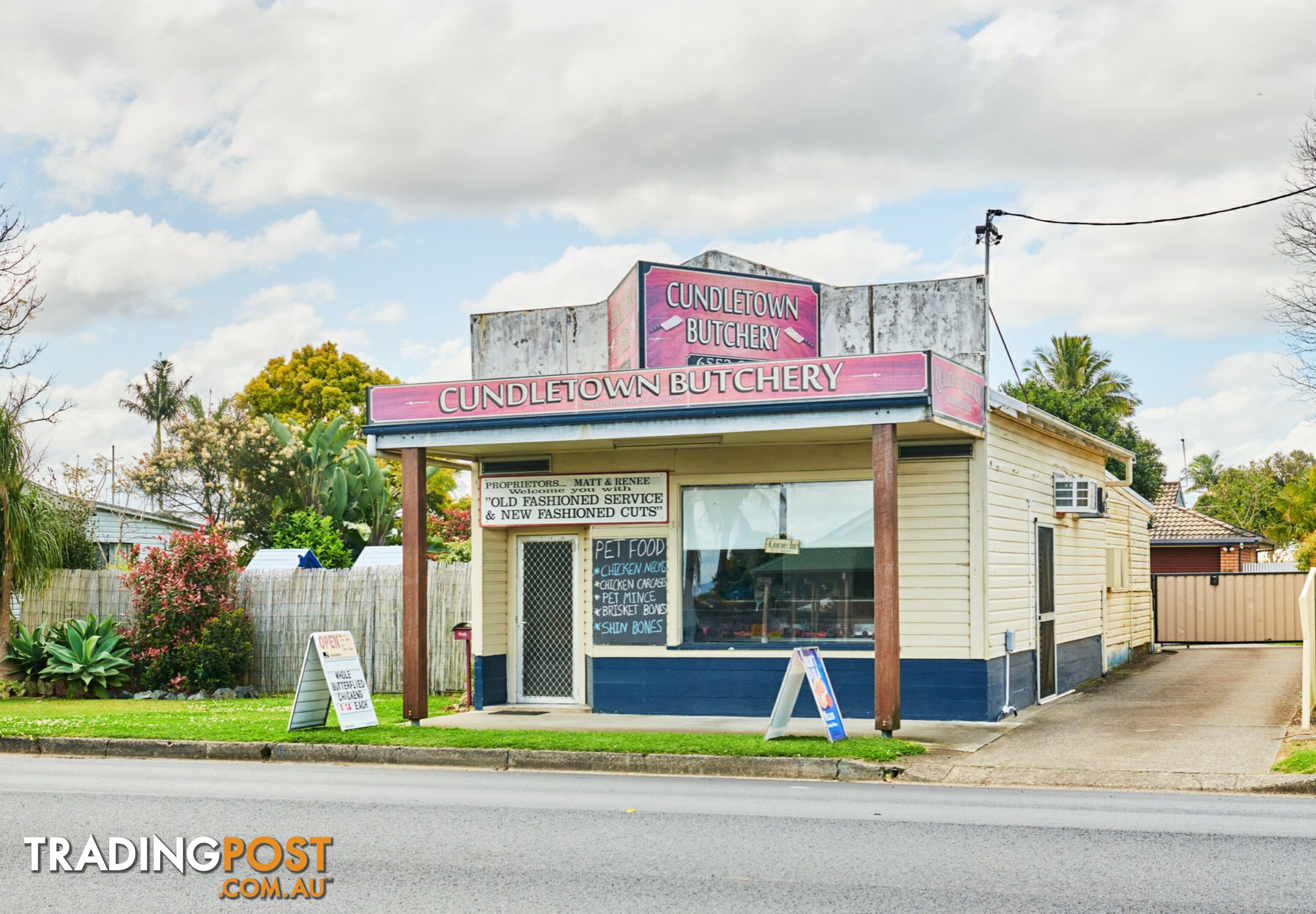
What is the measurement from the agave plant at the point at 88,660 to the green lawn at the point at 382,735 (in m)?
1.37

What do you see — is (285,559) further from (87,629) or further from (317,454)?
(317,454)

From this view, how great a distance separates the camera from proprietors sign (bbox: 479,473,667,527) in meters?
16.4

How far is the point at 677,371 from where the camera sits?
14.5m

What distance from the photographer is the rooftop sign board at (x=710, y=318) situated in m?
16.9

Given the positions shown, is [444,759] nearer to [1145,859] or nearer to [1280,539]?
[1145,859]

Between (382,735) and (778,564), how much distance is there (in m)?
4.91

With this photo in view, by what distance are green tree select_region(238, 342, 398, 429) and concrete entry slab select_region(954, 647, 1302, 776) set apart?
40.3 metres

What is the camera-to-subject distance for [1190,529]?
38.7m

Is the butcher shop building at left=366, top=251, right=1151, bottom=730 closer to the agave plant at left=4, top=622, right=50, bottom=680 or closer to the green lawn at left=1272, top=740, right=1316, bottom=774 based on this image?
the green lawn at left=1272, top=740, right=1316, bottom=774

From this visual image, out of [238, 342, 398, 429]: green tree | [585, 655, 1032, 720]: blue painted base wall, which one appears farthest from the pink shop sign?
[238, 342, 398, 429]: green tree

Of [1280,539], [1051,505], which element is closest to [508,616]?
[1051,505]

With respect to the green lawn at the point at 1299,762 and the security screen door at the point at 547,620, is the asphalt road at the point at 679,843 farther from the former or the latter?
the security screen door at the point at 547,620

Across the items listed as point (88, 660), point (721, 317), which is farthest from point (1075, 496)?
point (88, 660)

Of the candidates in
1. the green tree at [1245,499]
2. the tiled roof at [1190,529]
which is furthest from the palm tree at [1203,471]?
the tiled roof at [1190,529]
